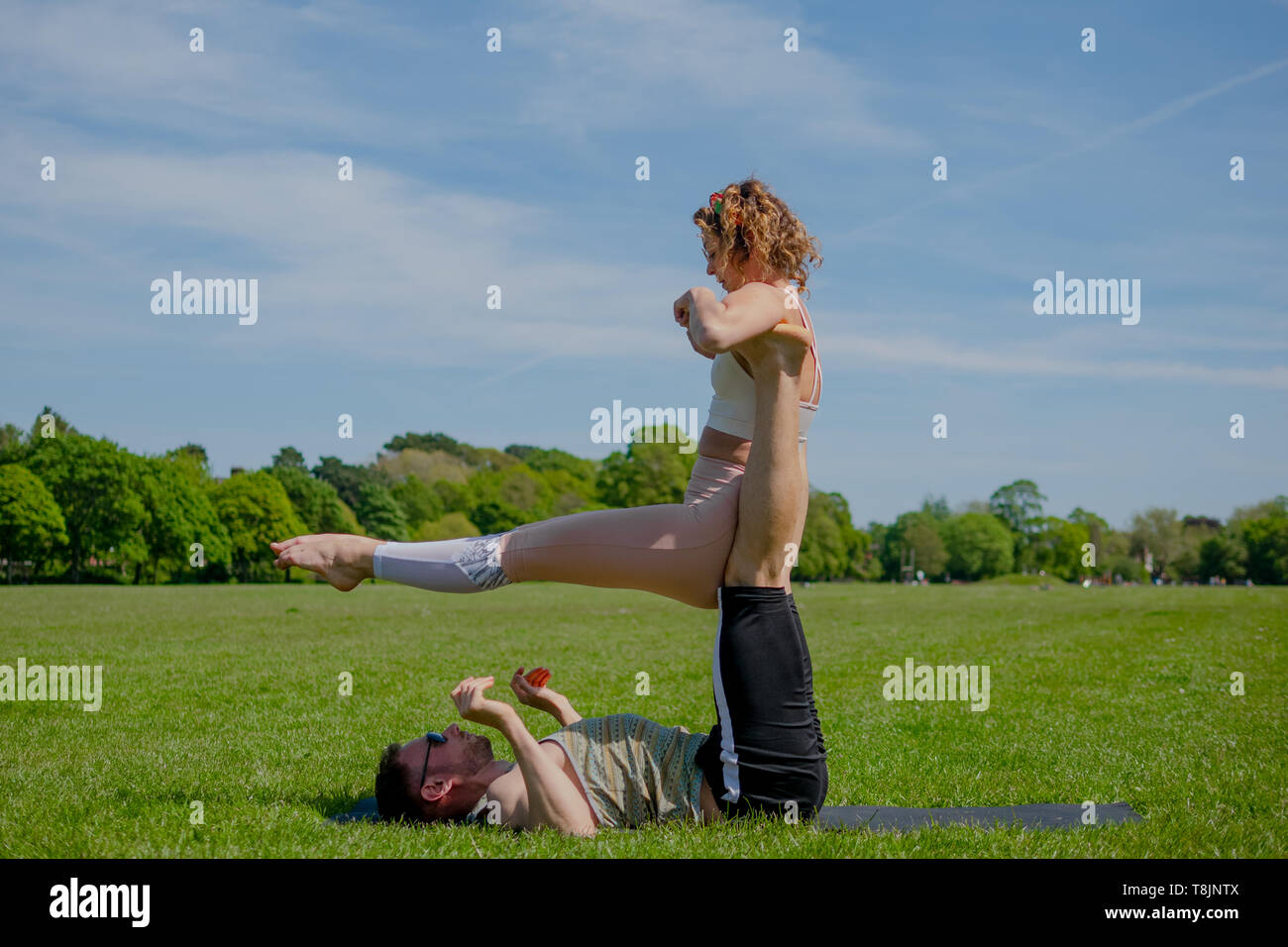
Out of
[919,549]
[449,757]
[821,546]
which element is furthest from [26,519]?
[919,549]

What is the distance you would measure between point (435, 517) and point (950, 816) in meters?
93.9

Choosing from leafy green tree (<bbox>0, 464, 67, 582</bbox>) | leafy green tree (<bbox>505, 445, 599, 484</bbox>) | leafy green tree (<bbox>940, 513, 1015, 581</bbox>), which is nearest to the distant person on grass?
leafy green tree (<bbox>0, 464, 67, 582</bbox>)

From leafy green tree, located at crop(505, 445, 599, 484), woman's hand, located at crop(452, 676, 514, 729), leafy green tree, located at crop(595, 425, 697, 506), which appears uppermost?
leafy green tree, located at crop(505, 445, 599, 484)

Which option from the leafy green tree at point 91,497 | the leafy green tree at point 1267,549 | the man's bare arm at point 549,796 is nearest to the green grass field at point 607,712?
the man's bare arm at point 549,796

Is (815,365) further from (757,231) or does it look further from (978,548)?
(978,548)

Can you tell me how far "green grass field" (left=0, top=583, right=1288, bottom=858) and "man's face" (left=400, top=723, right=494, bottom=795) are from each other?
0.29 meters

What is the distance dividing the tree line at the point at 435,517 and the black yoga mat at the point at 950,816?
440 inches

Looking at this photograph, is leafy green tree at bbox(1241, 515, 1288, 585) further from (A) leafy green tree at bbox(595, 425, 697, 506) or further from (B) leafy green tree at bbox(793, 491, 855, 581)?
(A) leafy green tree at bbox(595, 425, 697, 506)

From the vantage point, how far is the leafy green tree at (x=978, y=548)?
11669cm

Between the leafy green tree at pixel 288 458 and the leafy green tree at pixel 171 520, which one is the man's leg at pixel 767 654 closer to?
the leafy green tree at pixel 171 520

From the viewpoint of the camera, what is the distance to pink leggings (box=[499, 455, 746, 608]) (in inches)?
192

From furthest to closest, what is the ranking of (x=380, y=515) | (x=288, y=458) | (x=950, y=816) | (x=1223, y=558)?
(x=1223, y=558) < (x=288, y=458) < (x=380, y=515) < (x=950, y=816)

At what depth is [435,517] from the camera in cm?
9681
